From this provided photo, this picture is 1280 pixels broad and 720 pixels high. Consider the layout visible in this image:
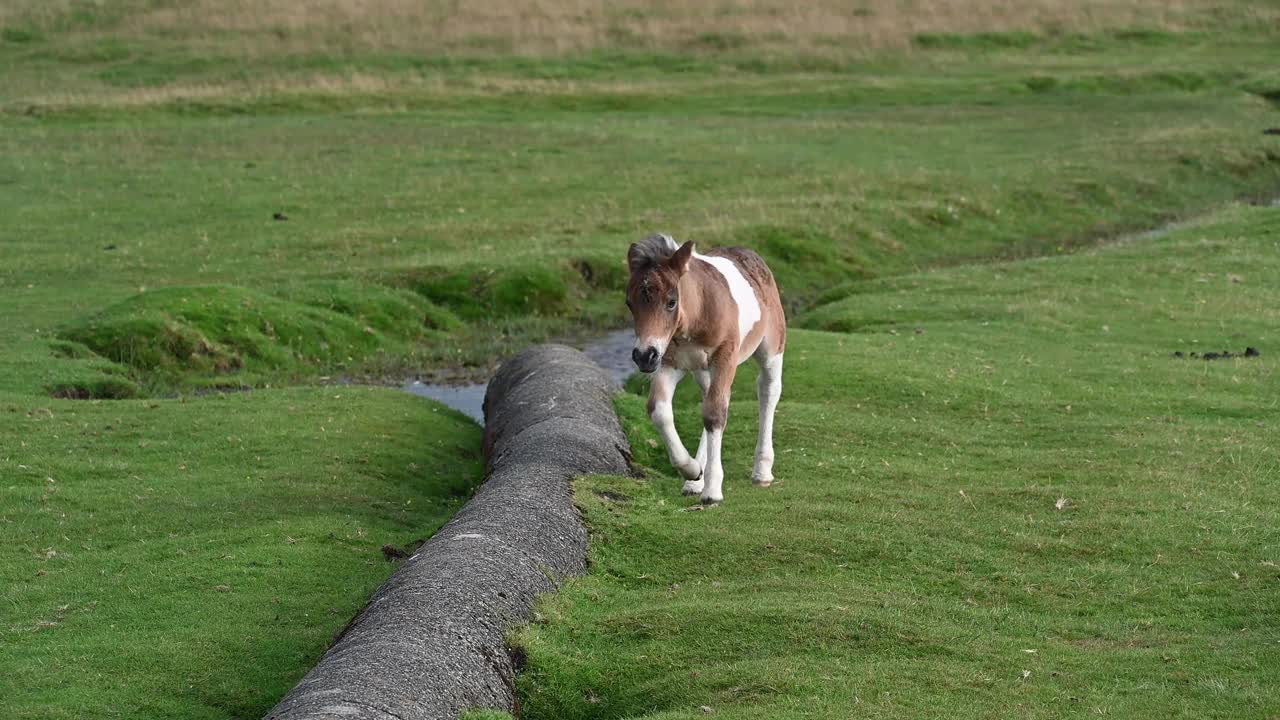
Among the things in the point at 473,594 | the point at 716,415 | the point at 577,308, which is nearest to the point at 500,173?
the point at 577,308

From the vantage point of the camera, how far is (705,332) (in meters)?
14.2

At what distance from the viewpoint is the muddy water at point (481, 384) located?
75.5 ft

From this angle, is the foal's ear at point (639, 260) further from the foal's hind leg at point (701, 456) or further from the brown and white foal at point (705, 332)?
the foal's hind leg at point (701, 456)

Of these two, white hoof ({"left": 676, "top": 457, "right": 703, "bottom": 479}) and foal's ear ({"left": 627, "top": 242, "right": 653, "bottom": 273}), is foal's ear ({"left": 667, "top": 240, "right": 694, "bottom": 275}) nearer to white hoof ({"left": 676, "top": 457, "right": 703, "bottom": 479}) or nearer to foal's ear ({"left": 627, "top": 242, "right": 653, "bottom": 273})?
foal's ear ({"left": 627, "top": 242, "right": 653, "bottom": 273})

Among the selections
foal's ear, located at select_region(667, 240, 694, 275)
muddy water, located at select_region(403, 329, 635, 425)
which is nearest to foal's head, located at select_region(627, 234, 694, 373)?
foal's ear, located at select_region(667, 240, 694, 275)

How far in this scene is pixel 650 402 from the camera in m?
14.2

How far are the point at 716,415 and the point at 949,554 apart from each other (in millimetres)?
2464

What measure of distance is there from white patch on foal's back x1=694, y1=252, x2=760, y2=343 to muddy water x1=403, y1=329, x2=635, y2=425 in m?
5.91

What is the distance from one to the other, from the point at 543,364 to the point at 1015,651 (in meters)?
9.64

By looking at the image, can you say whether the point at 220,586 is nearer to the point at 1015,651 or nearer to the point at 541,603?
the point at 541,603

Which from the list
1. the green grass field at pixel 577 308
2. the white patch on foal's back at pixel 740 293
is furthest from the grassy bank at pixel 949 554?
the white patch on foal's back at pixel 740 293

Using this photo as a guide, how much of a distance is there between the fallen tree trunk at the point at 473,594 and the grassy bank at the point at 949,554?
1.05 ft

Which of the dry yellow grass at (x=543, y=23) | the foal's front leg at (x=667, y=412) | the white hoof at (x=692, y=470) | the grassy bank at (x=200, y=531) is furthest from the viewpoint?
the dry yellow grass at (x=543, y=23)

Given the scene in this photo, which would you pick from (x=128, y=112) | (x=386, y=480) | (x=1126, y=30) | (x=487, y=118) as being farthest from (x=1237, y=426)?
(x=1126, y=30)
